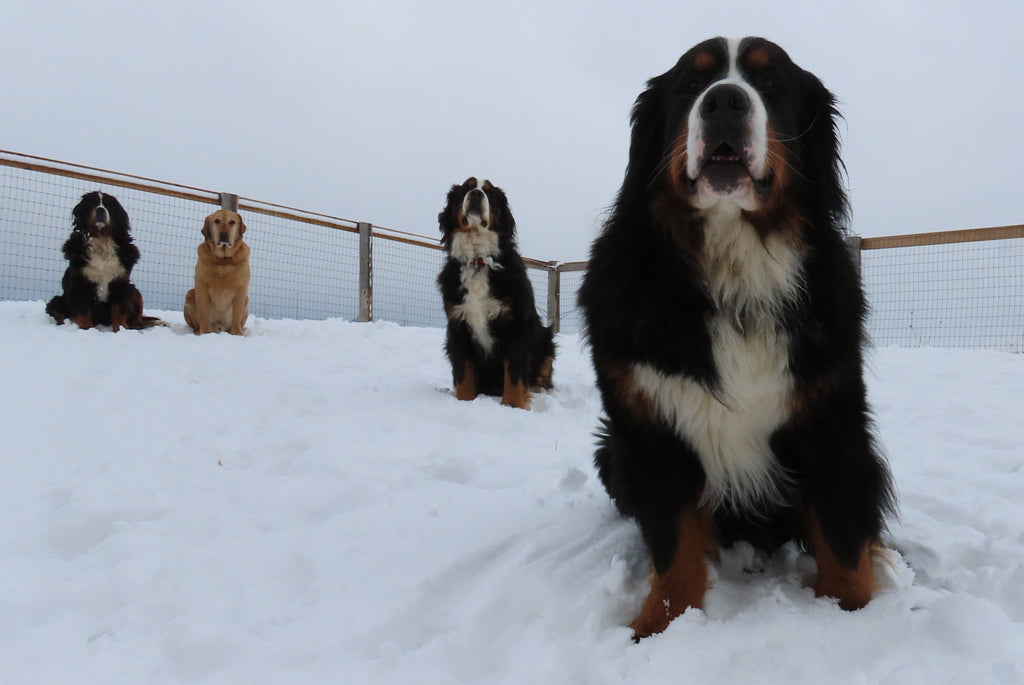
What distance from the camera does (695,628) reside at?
5.15 ft

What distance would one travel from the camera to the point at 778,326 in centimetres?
171

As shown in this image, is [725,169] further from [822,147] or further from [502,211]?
[502,211]

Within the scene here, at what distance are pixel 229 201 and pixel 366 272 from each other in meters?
2.28

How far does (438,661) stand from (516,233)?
4493 mm

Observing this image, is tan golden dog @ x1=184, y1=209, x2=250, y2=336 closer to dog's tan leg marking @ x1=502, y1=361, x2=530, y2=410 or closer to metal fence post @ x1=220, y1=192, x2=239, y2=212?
metal fence post @ x1=220, y1=192, x2=239, y2=212

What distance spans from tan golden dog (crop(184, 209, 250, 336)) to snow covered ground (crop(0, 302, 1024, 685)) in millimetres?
3189

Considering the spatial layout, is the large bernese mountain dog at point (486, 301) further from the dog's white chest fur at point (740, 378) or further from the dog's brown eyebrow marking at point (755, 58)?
the dog's brown eyebrow marking at point (755, 58)

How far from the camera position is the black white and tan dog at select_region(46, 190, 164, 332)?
21.1 ft

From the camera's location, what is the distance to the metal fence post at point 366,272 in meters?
10.5

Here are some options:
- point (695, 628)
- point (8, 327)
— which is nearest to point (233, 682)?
point (695, 628)

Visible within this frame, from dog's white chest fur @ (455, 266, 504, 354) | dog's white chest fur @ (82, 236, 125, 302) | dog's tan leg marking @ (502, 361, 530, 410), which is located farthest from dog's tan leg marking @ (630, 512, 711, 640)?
dog's white chest fur @ (82, 236, 125, 302)

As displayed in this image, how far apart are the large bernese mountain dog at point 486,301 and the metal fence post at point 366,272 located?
17.1 ft

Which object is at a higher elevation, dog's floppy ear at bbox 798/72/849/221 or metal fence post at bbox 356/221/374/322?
metal fence post at bbox 356/221/374/322

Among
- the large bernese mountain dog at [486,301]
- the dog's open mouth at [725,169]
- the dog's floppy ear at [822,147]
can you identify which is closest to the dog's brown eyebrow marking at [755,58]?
the dog's floppy ear at [822,147]
